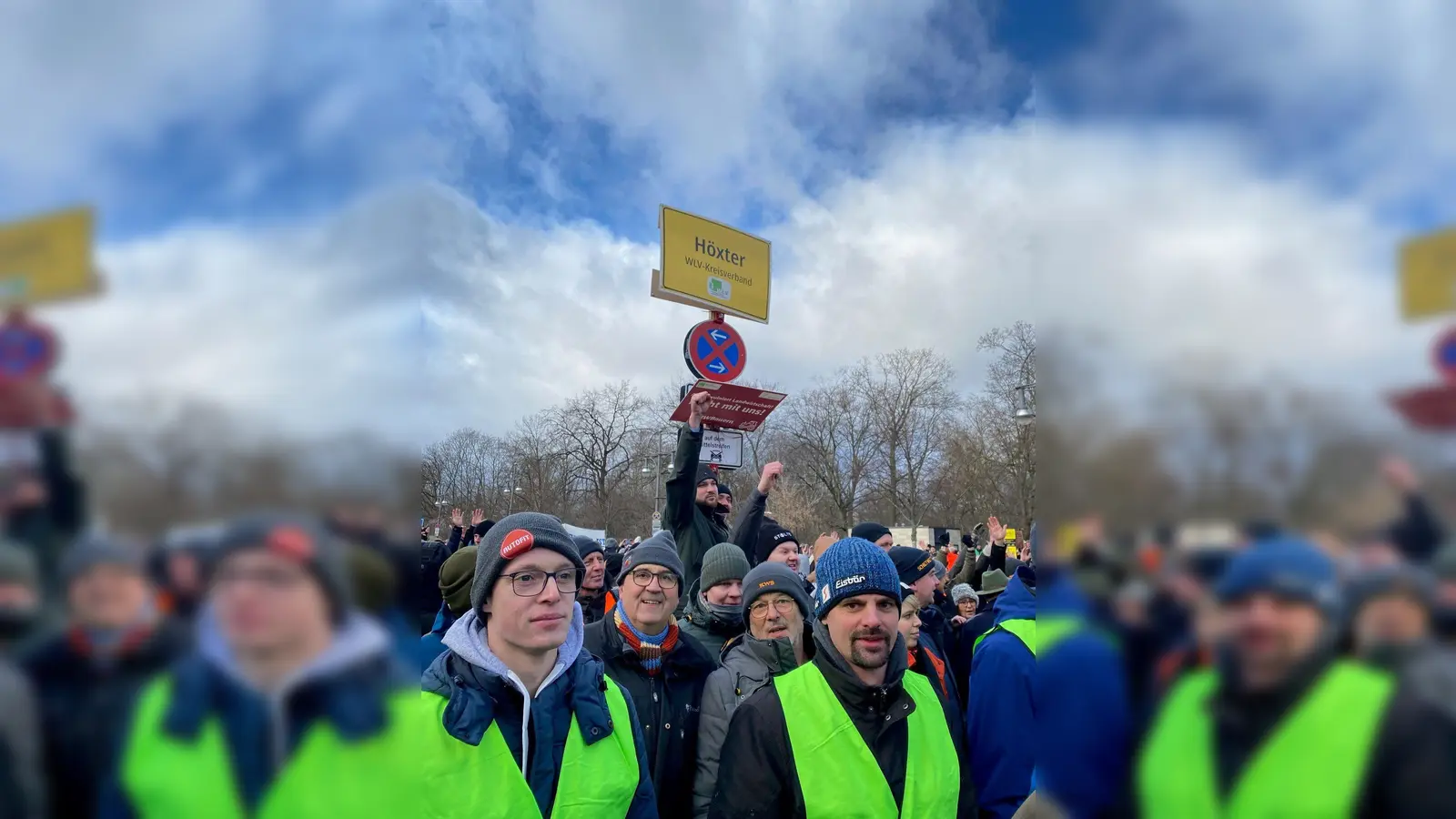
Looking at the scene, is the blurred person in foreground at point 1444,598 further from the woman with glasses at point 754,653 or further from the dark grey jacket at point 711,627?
the dark grey jacket at point 711,627

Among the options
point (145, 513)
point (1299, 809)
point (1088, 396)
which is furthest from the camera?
point (145, 513)

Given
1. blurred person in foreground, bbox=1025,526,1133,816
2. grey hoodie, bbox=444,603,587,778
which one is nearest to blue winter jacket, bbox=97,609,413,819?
blurred person in foreground, bbox=1025,526,1133,816

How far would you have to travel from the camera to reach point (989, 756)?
304 cm

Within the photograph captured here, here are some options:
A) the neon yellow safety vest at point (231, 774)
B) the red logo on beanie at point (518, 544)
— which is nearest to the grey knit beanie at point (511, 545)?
the red logo on beanie at point (518, 544)

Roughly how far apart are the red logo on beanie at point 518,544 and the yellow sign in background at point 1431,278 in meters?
2.22

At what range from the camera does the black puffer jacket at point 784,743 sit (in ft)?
8.18

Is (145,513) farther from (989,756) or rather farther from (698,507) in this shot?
(698,507)

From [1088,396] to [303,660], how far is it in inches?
34.1

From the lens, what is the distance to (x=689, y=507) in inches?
198

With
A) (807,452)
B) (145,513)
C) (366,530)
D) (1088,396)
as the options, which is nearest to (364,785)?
(366,530)

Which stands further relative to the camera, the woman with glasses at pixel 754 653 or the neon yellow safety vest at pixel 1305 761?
the woman with glasses at pixel 754 653

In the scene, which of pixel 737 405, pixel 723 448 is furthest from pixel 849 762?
pixel 723 448

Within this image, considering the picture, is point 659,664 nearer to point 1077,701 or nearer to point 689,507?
point 689,507

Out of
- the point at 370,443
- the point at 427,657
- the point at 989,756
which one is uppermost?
the point at 370,443
